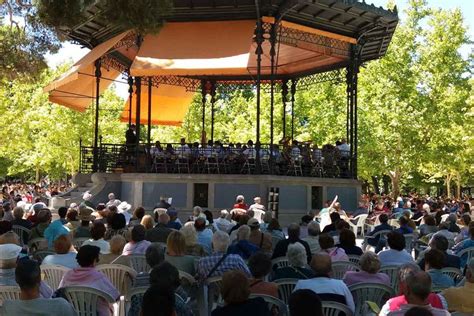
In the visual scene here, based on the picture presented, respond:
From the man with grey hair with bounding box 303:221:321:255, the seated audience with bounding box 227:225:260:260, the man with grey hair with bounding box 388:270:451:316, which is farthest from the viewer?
the man with grey hair with bounding box 303:221:321:255

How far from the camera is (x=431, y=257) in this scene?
19.4 ft

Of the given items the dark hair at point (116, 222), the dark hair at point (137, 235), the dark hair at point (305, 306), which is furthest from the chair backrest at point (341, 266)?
the dark hair at point (116, 222)

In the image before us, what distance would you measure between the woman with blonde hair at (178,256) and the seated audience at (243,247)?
0.76 m

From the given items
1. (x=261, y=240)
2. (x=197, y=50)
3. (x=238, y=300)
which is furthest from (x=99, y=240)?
(x=197, y=50)

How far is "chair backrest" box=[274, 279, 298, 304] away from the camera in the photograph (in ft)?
18.9

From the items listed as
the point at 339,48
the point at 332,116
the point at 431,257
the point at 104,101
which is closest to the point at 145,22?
the point at 431,257

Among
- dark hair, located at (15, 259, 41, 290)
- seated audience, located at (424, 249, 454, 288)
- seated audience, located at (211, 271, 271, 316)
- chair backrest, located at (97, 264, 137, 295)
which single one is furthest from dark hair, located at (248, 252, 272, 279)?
dark hair, located at (15, 259, 41, 290)

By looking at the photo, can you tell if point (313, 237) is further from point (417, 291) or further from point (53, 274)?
point (417, 291)

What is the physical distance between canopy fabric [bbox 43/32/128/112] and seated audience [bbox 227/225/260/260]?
13517 millimetres

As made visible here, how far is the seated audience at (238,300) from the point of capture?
13.3 feet

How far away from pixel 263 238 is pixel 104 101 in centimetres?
3913

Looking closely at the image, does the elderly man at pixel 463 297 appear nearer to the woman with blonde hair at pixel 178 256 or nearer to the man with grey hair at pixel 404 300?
the man with grey hair at pixel 404 300

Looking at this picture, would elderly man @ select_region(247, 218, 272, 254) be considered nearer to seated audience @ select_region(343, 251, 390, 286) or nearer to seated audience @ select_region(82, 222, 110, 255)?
seated audience @ select_region(82, 222, 110, 255)

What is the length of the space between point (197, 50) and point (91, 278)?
14281mm
